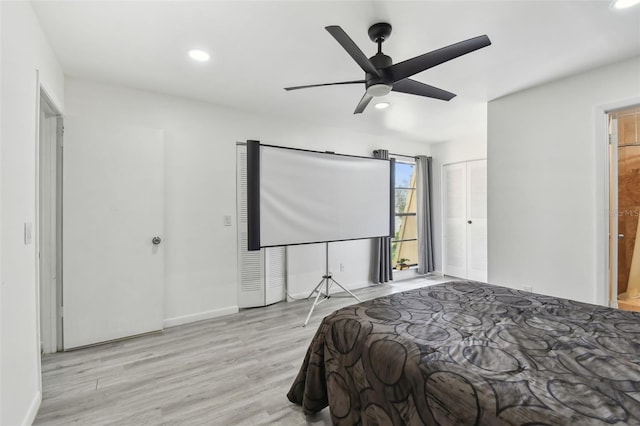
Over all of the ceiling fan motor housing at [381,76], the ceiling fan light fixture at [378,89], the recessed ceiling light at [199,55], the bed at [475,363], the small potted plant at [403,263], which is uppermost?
the recessed ceiling light at [199,55]

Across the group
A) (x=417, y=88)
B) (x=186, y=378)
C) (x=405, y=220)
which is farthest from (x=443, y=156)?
(x=186, y=378)

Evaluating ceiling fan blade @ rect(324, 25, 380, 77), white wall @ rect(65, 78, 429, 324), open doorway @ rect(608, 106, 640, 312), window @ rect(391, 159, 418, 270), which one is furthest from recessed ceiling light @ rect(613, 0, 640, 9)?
window @ rect(391, 159, 418, 270)

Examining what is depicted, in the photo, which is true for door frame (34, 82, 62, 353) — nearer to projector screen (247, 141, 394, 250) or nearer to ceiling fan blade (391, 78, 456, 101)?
projector screen (247, 141, 394, 250)

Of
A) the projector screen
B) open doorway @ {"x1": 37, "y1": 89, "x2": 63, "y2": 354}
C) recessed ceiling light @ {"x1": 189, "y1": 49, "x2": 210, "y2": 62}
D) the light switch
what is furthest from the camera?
the projector screen

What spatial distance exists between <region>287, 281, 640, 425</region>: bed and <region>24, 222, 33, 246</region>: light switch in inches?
71.0

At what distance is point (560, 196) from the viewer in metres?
2.89

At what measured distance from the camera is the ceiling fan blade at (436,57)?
1.60 metres

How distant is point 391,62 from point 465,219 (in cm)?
399

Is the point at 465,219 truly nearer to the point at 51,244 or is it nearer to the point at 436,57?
the point at 436,57

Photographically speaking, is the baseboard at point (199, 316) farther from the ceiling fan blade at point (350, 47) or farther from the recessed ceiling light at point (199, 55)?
the ceiling fan blade at point (350, 47)

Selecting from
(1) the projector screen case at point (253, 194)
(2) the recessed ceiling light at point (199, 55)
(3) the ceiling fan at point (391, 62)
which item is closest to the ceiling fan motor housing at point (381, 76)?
(3) the ceiling fan at point (391, 62)

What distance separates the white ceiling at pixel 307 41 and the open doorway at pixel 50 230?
63cm

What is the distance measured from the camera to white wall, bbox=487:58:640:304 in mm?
2664

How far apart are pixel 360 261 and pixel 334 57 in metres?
3.15
